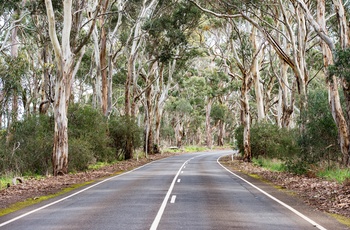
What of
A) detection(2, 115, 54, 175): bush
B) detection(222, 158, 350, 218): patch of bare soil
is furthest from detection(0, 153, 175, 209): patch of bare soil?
detection(222, 158, 350, 218): patch of bare soil

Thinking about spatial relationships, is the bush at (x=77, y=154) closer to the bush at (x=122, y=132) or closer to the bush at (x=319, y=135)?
the bush at (x=122, y=132)

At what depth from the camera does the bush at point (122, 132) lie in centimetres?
3359

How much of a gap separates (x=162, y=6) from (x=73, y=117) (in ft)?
40.8

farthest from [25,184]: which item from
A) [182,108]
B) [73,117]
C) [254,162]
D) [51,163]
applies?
[182,108]

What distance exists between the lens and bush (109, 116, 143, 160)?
3359 cm

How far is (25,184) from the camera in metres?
16.2

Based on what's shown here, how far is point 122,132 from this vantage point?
111 ft

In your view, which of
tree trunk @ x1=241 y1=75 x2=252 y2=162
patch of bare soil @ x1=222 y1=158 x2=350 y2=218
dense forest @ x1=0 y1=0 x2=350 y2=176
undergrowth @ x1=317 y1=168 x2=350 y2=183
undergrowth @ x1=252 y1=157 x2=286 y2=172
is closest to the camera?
patch of bare soil @ x1=222 y1=158 x2=350 y2=218

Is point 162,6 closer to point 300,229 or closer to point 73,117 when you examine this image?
point 73,117

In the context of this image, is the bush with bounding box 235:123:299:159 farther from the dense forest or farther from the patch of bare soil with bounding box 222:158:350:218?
the patch of bare soil with bounding box 222:158:350:218

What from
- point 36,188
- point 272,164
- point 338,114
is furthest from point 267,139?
point 36,188

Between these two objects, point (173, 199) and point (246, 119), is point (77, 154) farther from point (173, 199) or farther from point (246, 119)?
point (246, 119)

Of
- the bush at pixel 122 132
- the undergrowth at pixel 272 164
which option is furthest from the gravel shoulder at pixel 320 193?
the bush at pixel 122 132

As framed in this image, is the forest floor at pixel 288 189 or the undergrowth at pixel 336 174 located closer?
the forest floor at pixel 288 189
